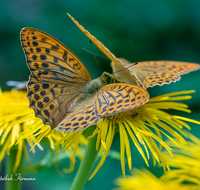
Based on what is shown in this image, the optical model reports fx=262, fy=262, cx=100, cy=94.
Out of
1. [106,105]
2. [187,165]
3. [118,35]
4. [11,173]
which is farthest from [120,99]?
[118,35]

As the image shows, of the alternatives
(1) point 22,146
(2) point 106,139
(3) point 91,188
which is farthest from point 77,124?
(3) point 91,188

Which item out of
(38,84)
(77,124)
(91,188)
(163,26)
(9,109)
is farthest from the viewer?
(163,26)

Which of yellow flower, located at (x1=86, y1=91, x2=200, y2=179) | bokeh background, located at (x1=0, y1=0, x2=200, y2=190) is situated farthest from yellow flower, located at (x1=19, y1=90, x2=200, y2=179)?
bokeh background, located at (x1=0, y1=0, x2=200, y2=190)

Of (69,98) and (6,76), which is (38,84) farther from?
(6,76)

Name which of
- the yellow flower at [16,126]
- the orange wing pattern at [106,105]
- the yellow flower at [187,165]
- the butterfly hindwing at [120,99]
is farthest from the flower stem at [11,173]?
the yellow flower at [187,165]

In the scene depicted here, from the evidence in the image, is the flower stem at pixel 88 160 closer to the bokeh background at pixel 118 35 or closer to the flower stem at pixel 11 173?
the flower stem at pixel 11 173

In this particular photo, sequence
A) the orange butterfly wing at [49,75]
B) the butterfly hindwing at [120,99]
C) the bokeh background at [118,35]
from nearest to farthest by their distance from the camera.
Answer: the butterfly hindwing at [120,99] < the orange butterfly wing at [49,75] < the bokeh background at [118,35]

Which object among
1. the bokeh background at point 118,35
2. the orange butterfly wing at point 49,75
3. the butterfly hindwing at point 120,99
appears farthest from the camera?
the bokeh background at point 118,35

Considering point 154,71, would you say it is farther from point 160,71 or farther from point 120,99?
point 120,99
